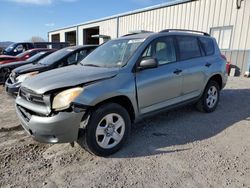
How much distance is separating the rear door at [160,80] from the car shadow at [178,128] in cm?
53

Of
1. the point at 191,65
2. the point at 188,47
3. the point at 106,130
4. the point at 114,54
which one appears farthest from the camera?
the point at 188,47

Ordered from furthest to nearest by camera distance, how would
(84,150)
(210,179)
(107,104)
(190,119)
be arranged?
(190,119) → (84,150) → (107,104) → (210,179)

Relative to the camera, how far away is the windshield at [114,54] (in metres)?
3.72

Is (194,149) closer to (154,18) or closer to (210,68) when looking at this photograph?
(210,68)

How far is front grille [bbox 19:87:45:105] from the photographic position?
3.02 metres

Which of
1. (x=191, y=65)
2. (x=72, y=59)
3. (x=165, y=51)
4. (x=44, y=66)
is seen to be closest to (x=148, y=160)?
(x=165, y=51)

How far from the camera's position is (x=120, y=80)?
331cm

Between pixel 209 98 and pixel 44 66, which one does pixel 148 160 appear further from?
pixel 44 66

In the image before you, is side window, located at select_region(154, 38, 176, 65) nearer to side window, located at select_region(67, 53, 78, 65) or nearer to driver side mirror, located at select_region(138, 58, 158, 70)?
driver side mirror, located at select_region(138, 58, 158, 70)

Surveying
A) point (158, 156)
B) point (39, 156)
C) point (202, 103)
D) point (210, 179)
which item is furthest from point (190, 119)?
point (39, 156)

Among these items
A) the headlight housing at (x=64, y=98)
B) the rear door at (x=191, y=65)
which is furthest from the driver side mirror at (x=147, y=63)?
the headlight housing at (x=64, y=98)

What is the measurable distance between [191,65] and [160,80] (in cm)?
106

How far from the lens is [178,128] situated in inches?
171

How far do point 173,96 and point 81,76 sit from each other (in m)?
1.85
